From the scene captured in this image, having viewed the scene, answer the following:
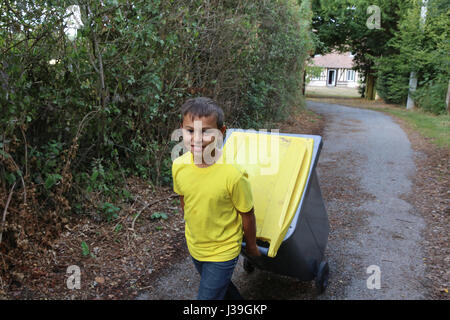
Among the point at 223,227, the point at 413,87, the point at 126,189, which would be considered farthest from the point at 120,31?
the point at 413,87

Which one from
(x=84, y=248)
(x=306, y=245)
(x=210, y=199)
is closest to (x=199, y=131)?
(x=210, y=199)

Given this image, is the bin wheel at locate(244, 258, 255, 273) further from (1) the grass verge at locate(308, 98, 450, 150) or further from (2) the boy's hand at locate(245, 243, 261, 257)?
(1) the grass verge at locate(308, 98, 450, 150)

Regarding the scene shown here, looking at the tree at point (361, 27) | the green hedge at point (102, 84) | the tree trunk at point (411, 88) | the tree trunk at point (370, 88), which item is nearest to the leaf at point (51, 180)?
the green hedge at point (102, 84)

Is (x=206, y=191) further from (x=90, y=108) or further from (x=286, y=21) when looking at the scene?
(x=286, y=21)

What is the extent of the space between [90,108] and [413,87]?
59.4 ft

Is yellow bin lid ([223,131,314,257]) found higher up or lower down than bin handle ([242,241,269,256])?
higher up

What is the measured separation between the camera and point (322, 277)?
289 cm

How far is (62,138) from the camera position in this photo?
3.66 meters

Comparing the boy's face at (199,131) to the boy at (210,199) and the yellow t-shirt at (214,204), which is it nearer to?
the boy at (210,199)

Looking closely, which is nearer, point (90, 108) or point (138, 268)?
point (138, 268)

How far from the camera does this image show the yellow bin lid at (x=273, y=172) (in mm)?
2438

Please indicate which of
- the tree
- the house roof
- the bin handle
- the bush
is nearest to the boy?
the bin handle

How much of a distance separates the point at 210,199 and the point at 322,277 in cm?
138

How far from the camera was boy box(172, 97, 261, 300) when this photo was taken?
6.52 ft
